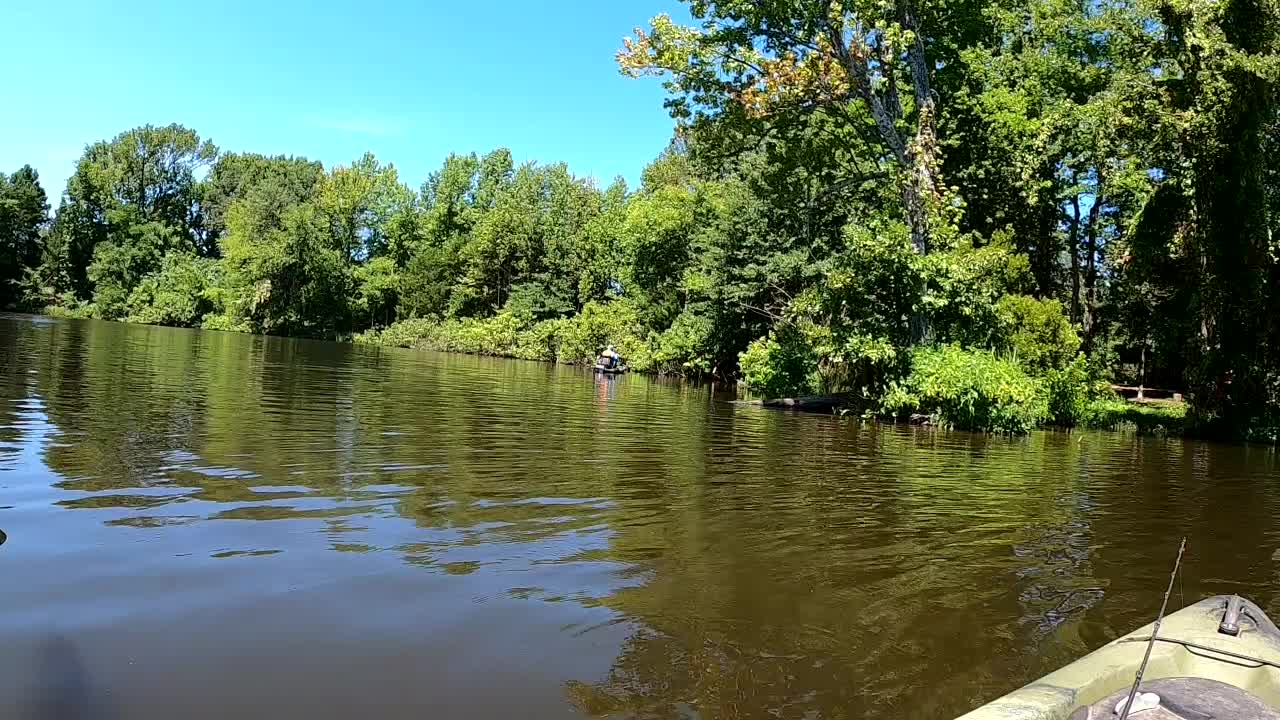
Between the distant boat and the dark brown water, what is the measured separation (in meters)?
0.67

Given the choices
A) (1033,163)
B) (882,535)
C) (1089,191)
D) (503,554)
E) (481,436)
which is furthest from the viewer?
(1089,191)

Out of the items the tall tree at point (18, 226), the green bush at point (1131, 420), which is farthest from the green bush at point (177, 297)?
the green bush at point (1131, 420)

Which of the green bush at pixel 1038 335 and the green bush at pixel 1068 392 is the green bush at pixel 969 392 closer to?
the green bush at pixel 1038 335

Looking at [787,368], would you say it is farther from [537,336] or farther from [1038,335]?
[537,336]

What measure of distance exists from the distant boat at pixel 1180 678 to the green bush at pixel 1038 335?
17.9 metres

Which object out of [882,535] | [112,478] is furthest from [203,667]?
[882,535]

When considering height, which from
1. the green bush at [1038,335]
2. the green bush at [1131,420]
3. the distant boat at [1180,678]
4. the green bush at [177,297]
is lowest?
the distant boat at [1180,678]

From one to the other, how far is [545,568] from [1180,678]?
380cm

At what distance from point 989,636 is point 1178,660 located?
3.95 ft

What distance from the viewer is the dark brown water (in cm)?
396

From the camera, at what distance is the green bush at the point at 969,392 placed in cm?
1833

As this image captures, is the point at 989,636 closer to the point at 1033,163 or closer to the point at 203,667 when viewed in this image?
the point at 203,667

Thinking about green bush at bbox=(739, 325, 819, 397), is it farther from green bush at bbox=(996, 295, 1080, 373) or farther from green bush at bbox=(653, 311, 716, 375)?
green bush at bbox=(653, 311, 716, 375)

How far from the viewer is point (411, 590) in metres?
5.22
